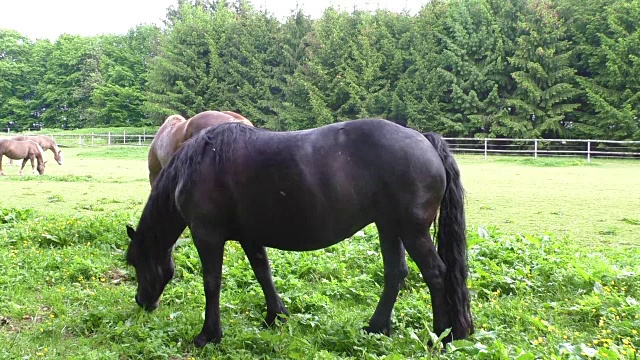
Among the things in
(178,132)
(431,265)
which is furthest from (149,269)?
(178,132)

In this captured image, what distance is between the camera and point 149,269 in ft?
11.8

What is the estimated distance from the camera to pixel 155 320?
3.43m

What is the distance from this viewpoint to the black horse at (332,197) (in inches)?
120

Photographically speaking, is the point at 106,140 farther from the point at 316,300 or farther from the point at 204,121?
the point at 316,300

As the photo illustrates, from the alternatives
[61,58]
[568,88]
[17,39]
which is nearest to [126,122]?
[61,58]

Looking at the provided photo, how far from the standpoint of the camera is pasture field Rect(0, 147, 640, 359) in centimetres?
304

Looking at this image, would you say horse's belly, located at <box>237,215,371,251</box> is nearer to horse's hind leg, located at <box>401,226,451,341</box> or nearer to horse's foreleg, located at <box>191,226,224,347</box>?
horse's foreleg, located at <box>191,226,224,347</box>

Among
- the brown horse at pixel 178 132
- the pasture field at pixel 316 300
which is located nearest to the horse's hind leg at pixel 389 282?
the pasture field at pixel 316 300

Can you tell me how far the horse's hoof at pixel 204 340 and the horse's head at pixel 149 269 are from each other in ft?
2.01

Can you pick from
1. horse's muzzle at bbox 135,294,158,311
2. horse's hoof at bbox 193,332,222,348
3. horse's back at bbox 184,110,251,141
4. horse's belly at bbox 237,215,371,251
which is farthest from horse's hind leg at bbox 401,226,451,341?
horse's back at bbox 184,110,251,141

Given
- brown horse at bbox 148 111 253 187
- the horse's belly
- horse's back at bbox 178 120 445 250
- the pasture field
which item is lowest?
the pasture field

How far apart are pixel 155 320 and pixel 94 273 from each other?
149 cm

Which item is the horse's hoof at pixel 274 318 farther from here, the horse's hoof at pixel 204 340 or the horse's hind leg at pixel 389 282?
the horse's hind leg at pixel 389 282

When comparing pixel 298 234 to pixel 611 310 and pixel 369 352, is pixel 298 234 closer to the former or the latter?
pixel 369 352
